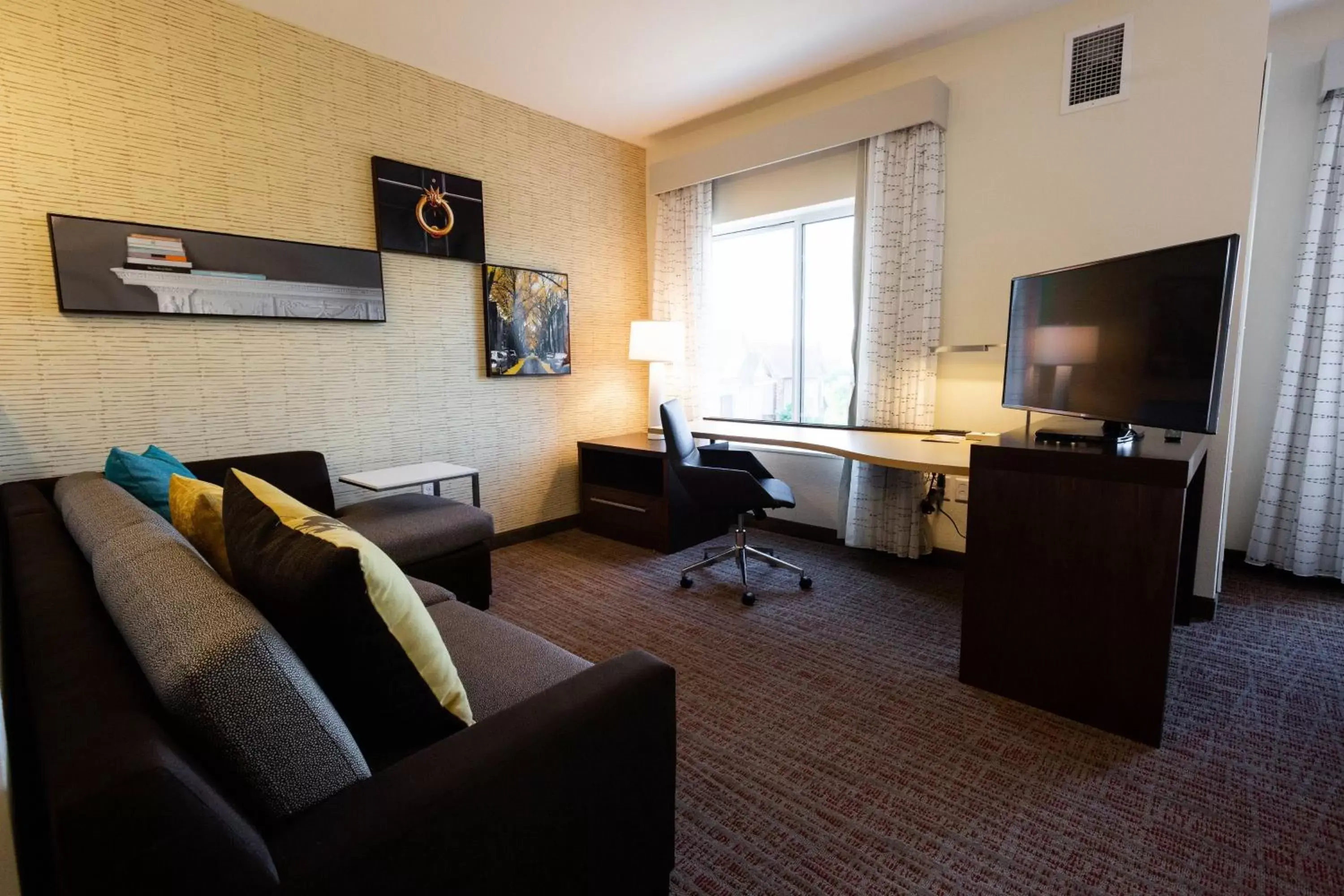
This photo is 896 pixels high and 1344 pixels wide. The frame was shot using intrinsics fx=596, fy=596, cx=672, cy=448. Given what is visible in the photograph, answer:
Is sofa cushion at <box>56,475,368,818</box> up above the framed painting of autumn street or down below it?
below

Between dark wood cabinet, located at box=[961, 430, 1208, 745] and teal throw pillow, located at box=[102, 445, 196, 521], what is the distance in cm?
257

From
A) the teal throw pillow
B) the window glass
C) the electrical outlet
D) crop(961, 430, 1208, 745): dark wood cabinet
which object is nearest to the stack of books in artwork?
the teal throw pillow

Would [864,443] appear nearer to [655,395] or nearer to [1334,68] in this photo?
[655,395]

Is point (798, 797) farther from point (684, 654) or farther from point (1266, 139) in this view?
point (1266, 139)

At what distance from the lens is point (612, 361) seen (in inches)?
169

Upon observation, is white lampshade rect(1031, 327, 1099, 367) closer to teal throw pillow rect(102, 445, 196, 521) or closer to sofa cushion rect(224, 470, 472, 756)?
sofa cushion rect(224, 470, 472, 756)

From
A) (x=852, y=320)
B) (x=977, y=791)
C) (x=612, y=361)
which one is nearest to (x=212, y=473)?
(x=612, y=361)

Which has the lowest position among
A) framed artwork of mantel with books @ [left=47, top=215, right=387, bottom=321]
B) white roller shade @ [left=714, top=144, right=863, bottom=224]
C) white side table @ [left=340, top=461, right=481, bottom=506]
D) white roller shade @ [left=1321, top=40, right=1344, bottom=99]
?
white side table @ [left=340, top=461, right=481, bottom=506]

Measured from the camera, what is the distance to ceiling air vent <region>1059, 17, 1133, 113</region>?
2613 mm

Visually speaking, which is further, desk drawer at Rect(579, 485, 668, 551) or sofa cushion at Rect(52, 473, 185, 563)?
desk drawer at Rect(579, 485, 668, 551)

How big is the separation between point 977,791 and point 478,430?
298cm

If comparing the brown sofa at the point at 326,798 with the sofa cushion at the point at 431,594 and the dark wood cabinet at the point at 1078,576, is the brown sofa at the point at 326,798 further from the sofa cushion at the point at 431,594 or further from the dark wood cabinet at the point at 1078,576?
the dark wood cabinet at the point at 1078,576

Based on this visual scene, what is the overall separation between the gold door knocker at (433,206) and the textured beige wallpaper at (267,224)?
0.53 feet

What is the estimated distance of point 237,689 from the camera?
682mm
